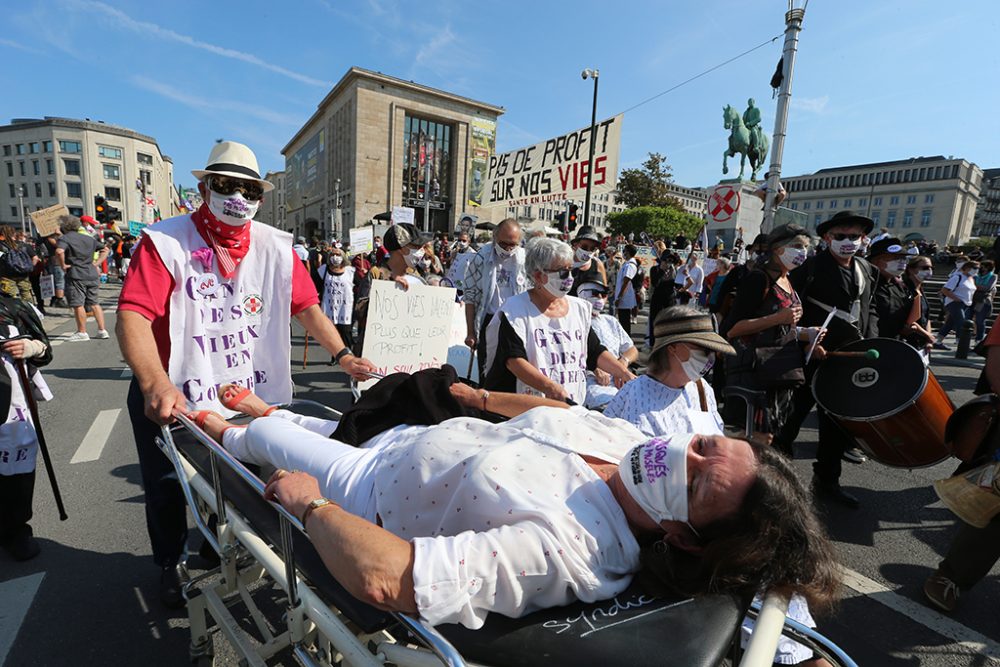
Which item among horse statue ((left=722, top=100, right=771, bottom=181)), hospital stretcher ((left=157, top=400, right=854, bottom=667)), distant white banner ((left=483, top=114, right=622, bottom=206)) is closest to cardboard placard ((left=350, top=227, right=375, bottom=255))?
distant white banner ((left=483, top=114, right=622, bottom=206))

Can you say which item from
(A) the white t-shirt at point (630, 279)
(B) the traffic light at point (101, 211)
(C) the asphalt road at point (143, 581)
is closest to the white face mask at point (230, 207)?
(C) the asphalt road at point (143, 581)

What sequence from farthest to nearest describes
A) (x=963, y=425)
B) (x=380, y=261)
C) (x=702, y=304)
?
1. (x=702, y=304)
2. (x=380, y=261)
3. (x=963, y=425)

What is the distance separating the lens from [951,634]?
2.49 meters

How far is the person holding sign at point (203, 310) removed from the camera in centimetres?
215

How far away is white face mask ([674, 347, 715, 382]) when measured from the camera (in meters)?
2.45

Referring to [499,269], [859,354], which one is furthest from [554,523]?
[499,269]

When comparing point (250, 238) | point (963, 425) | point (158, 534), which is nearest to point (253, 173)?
point (250, 238)

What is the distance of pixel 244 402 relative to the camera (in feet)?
7.96

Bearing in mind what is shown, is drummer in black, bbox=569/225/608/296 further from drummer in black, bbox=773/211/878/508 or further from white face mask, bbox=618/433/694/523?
white face mask, bbox=618/433/694/523

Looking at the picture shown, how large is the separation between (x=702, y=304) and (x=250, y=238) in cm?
1121

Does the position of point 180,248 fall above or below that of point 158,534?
above

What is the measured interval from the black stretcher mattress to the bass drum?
2527 mm

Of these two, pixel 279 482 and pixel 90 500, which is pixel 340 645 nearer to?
pixel 279 482

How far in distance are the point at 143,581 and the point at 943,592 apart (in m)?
4.24
